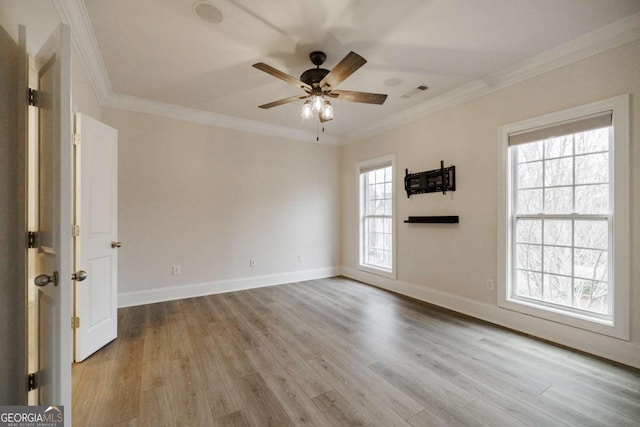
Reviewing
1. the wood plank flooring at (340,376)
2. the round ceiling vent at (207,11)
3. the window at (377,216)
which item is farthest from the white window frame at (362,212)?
the round ceiling vent at (207,11)

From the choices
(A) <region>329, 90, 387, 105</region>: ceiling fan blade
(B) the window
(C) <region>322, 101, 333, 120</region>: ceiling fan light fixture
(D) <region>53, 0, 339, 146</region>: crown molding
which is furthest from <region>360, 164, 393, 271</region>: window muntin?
(C) <region>322, 101, 333, 120</region>: ceiling fan light fixture

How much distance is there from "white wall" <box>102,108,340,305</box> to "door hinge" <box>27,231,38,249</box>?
8.20ft

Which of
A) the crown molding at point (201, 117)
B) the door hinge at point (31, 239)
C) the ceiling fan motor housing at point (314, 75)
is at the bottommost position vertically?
the door hinge at point (31, 239)

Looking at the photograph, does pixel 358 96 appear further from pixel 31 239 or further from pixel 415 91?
pixel 31 239

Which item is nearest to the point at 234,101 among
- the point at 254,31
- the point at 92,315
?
the point at 254,31

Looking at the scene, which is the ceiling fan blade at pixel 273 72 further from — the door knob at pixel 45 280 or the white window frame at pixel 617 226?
the white window frame at pixel 617 226

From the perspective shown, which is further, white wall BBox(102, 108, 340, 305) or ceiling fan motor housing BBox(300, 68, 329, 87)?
white wall BBox(102, 108, 340, 305)

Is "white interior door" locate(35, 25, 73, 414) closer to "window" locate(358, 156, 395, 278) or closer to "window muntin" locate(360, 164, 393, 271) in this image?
"window" locate(358, 156, 395, 278)

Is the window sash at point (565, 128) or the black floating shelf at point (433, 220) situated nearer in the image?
the window sash at point (565, 128)

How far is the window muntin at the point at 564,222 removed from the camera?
2.45 metres

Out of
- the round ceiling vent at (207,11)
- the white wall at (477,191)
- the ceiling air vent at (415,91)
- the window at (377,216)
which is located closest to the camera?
the round ceiling vent at (207,11)

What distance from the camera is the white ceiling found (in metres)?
2.05

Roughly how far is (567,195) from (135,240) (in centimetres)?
512

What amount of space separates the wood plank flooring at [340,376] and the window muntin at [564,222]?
1.90ft
